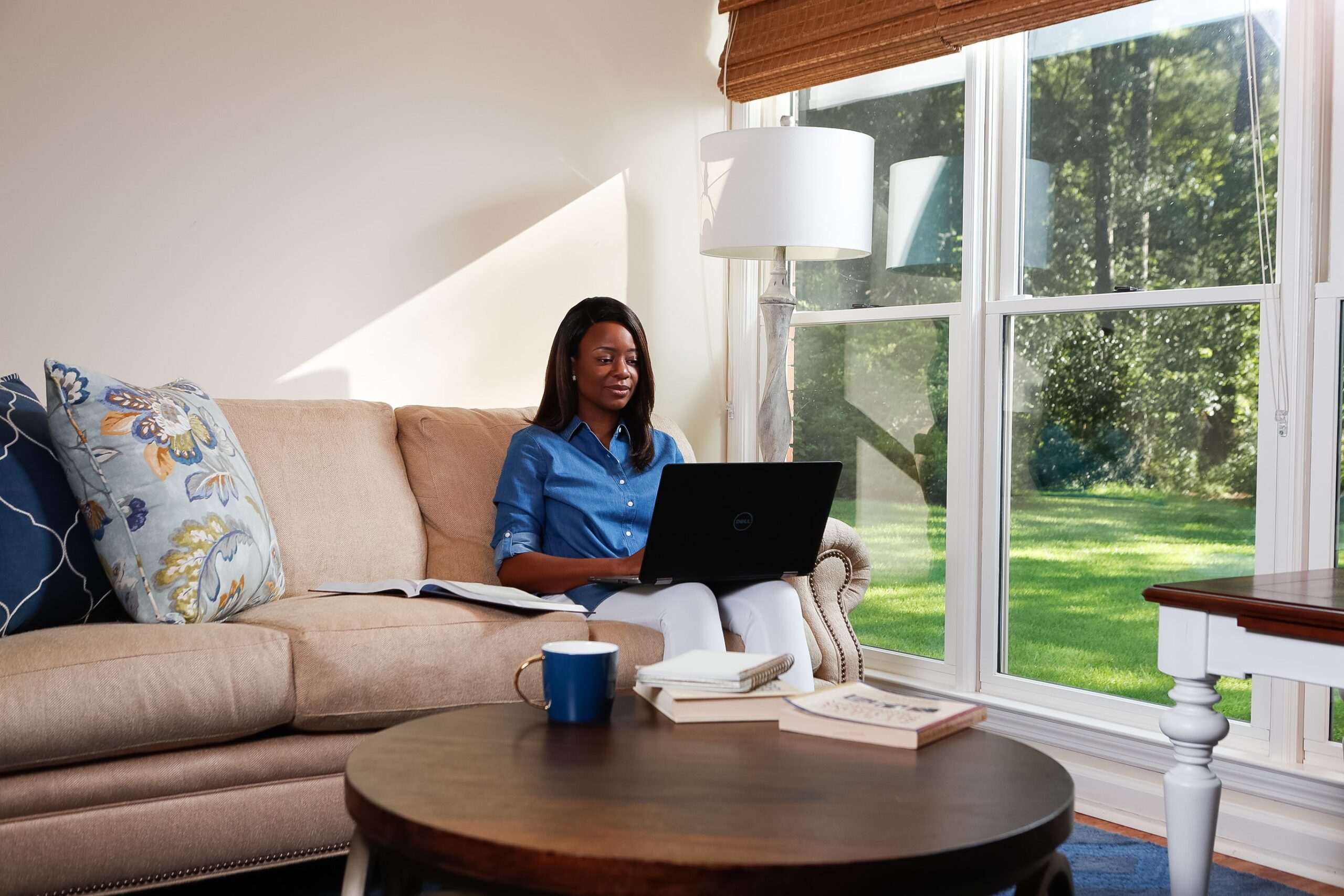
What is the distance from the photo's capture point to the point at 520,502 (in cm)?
240

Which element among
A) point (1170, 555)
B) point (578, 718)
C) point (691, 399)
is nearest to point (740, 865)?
point (578, 718)

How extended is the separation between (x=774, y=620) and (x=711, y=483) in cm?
34

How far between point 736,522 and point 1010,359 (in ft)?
3.62

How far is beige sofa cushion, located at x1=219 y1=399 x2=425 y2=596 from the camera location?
236 cm

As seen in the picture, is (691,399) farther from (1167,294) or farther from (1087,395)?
(1167,294)

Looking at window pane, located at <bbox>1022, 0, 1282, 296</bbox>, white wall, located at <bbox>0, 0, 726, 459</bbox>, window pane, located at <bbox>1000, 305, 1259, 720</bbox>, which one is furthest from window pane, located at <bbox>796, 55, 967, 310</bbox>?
white wall, located at <bbox>0, 0, 726, 459</bbox>

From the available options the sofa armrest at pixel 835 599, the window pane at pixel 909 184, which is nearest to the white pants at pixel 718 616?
the sofa armrest at pixel 835 599

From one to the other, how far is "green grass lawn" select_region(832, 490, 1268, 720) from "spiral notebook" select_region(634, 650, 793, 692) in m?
1.37

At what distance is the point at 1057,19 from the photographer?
8.68ft

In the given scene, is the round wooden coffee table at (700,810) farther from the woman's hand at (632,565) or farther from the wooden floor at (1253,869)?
the wooden floor at (1253,869)

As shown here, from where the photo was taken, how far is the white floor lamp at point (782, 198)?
2.84 metres

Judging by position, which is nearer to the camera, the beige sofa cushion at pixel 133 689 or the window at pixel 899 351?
the beige sofa cushion at pixel 133 689

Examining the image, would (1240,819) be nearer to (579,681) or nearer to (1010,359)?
(1010,359)

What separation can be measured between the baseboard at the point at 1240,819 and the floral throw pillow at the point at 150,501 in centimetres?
148
